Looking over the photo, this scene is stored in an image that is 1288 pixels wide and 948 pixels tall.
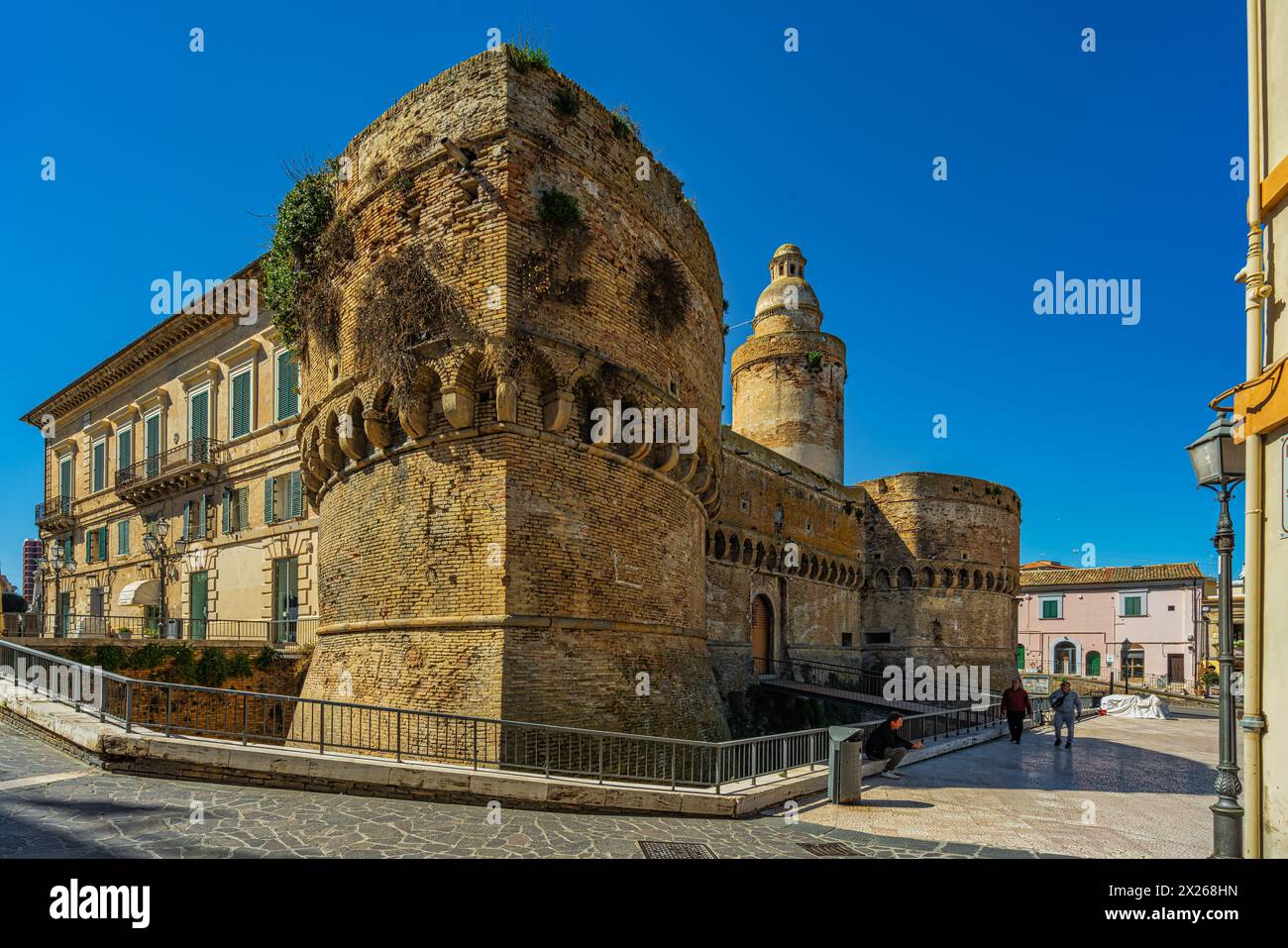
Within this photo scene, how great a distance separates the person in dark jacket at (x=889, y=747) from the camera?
41.0ft

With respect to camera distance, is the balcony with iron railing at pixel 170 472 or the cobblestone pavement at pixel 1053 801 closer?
the cobblestone pavement at pixel 1053 801

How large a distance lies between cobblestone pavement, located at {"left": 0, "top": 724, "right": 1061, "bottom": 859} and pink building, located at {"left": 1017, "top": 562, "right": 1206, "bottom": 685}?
52.0 metres

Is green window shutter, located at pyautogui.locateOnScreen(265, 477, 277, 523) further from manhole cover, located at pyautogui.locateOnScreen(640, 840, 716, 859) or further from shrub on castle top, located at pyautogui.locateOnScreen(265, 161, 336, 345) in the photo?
manhole cover, located at pyautogui.locateOnScreen(640, 840, 716, 859)

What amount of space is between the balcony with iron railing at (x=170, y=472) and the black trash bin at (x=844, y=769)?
20.5 m

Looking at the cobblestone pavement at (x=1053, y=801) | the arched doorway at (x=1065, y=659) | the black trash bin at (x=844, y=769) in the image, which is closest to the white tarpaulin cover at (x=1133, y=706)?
the cobblestone pavement at (x=1053, y=801)

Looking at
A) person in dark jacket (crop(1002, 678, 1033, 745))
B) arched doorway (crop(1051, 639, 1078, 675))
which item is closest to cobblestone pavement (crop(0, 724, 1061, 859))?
person in dark jacket (crop(1002, 678, 1033, 745))

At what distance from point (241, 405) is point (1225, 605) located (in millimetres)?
23446

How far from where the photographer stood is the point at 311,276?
14875 mm

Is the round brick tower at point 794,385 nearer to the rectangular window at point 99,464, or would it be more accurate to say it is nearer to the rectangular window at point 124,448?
the rectangular window at point 124,448

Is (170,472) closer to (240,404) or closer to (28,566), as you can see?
(240,404)

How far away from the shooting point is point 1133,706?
28.4 metres

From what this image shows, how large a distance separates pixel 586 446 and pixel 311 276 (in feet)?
21.8

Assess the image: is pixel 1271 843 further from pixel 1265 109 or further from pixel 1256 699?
pixel 1265 109
